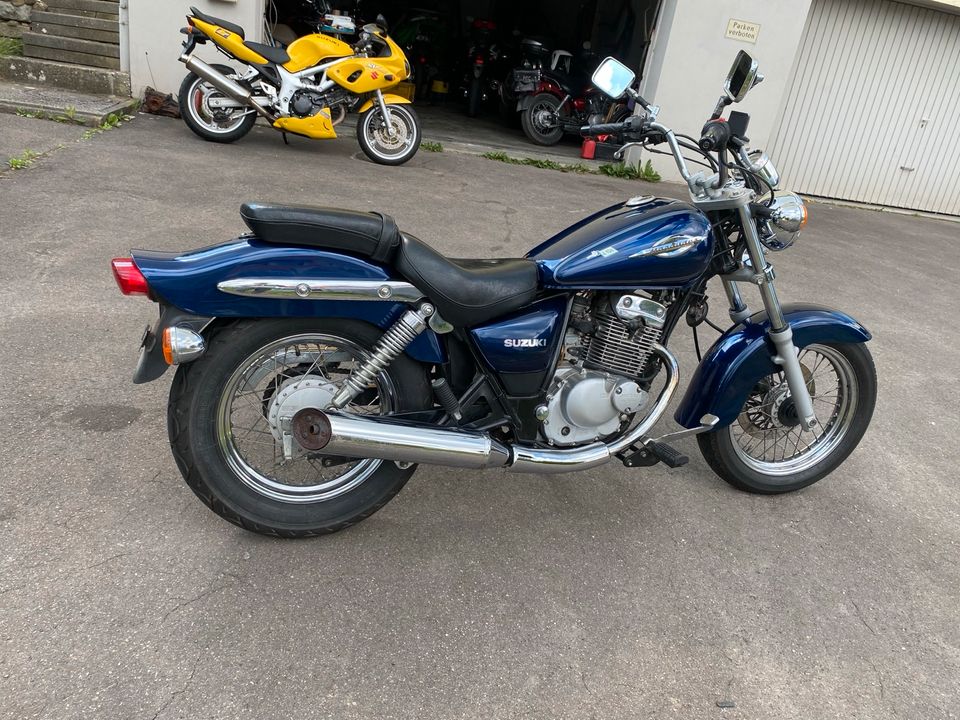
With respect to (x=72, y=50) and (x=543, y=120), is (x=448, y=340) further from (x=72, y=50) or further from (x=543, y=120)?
(x=543, y=120)

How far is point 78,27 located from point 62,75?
69 centimetres

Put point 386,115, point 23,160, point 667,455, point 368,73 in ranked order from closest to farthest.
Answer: point 667,455 < point 23,160 < point 368,73 < point 386,115

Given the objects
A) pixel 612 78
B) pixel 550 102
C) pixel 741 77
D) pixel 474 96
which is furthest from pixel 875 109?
pixel 612 78

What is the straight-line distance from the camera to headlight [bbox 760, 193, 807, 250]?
276 cm

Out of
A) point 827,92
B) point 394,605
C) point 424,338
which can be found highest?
point 827,92

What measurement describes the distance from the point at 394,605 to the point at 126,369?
6.27ft

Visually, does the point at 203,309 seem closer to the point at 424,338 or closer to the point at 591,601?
the point at 424,338

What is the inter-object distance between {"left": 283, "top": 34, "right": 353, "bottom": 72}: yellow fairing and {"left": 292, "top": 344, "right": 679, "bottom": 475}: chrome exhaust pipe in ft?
20.8

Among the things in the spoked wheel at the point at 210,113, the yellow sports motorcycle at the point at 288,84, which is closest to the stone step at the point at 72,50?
the yellow sports motorcycle at the point at 288,84

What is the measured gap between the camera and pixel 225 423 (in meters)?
2.42

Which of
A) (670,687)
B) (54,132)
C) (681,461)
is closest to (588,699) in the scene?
(670,687)

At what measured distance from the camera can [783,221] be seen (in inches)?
109

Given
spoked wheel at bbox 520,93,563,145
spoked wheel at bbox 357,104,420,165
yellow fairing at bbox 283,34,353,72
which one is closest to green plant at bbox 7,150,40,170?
yellow fairing at bbox 283,34,353,72

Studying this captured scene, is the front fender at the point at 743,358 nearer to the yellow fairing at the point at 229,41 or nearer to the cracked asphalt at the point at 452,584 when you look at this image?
the cracked asphalt at the point at 452,584
